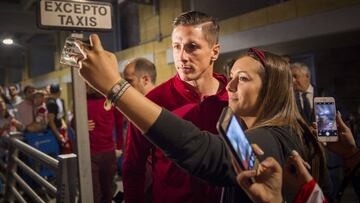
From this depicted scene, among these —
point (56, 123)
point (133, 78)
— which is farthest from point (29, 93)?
point (133, 78)

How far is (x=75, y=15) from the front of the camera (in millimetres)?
1959

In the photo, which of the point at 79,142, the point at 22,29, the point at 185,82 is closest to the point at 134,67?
the point at 79,142

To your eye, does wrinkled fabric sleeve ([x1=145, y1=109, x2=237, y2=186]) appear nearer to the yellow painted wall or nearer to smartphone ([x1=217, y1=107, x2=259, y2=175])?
smartphone ([x1=217, y1=107, x2=259, y2=175])

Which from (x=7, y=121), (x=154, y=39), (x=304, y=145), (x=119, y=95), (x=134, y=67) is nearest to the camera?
(x=119, y=95)

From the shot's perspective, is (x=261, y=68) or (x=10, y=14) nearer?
(x=261, y=68)

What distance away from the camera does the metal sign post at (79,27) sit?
1.88 meters

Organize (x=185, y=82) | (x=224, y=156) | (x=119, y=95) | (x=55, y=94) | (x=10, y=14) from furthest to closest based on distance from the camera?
(x=10, y=14) → (x=55, y=94) → (x=185, y=82) → (x=224, y=156) → (x=119, y=95)

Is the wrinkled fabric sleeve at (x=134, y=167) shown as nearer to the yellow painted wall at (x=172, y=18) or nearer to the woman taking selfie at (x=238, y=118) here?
the woman taking selfie at (x=238, y=118)

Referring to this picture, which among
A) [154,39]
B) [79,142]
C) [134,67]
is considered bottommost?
[79,142]

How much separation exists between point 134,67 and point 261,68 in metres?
1.67

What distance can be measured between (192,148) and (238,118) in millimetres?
189

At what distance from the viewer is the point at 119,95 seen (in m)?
0.84

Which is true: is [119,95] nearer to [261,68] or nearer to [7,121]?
[261,68]

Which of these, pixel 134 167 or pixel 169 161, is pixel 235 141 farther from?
pixel 134 167
